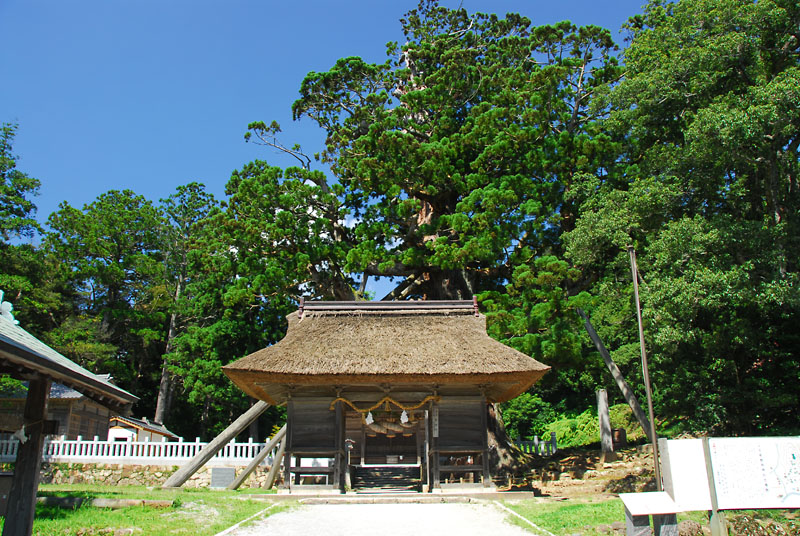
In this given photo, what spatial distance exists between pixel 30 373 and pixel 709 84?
1424 cm

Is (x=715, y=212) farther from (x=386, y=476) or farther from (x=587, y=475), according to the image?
(x=386, y=476)

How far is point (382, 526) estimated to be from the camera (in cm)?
823

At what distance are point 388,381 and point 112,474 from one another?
11.9 metres

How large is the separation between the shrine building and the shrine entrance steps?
10.1 feet

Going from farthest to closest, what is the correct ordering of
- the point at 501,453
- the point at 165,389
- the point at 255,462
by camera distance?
the point at 165,389, the point at 501,453, the point at 255,462

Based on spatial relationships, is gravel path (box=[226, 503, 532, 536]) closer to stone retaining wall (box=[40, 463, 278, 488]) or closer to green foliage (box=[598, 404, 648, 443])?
stone retaining wall (box=[40, 463, 278, 488])

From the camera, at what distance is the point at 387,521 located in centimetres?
873

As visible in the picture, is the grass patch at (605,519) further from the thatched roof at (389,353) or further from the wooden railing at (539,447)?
the wooden railing at (539,447)

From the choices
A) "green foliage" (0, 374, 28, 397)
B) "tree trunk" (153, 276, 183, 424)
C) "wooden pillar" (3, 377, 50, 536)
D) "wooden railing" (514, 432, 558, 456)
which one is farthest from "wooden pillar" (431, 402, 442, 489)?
"tree trunk" (153, 276, 183, 424)

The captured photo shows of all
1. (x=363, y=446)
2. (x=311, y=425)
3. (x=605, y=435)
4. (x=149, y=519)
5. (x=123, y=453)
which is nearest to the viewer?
(x=149, y=519)

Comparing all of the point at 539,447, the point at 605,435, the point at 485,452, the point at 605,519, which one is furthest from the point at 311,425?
the point at 539,447

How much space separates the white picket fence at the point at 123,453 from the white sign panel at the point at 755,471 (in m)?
16.2

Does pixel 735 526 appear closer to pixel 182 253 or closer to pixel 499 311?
pixel 499 311

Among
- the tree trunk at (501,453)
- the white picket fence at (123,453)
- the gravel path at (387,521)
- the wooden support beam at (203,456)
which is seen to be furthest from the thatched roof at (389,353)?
the tree trunk at (501,453)
